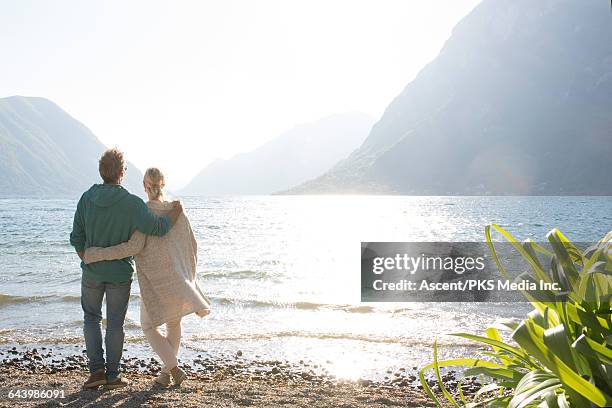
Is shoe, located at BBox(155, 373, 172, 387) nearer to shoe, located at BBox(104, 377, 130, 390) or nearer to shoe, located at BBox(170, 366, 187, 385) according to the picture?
shoe, located at BBox(170, 366, 187, 385)

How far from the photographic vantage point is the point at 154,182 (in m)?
5.64

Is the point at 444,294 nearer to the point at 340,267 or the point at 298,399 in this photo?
the point at 340,267

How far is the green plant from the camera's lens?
1435mm

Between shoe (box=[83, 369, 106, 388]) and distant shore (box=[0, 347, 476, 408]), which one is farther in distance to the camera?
shoe (box=[83, 369, 106, 388])

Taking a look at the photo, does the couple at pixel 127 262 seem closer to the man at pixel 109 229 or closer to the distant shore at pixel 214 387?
the man at pixel 109 229

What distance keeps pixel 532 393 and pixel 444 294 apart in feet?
57.4

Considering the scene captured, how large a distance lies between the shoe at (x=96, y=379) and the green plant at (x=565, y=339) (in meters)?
4.72

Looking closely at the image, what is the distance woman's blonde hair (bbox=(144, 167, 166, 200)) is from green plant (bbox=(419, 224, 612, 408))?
4.21 meters

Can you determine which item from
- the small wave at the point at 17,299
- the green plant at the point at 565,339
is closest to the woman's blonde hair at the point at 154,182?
the green plant at the point at 565,339

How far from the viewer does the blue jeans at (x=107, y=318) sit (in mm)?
5418

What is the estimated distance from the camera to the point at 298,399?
6.04 metres

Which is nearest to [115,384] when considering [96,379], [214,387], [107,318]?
[96,379]

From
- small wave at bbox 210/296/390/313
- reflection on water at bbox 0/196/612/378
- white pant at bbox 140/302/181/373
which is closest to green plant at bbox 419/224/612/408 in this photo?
white pant at bbox 140/302/181/373

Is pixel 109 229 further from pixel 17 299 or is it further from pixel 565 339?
pixel 17 299
